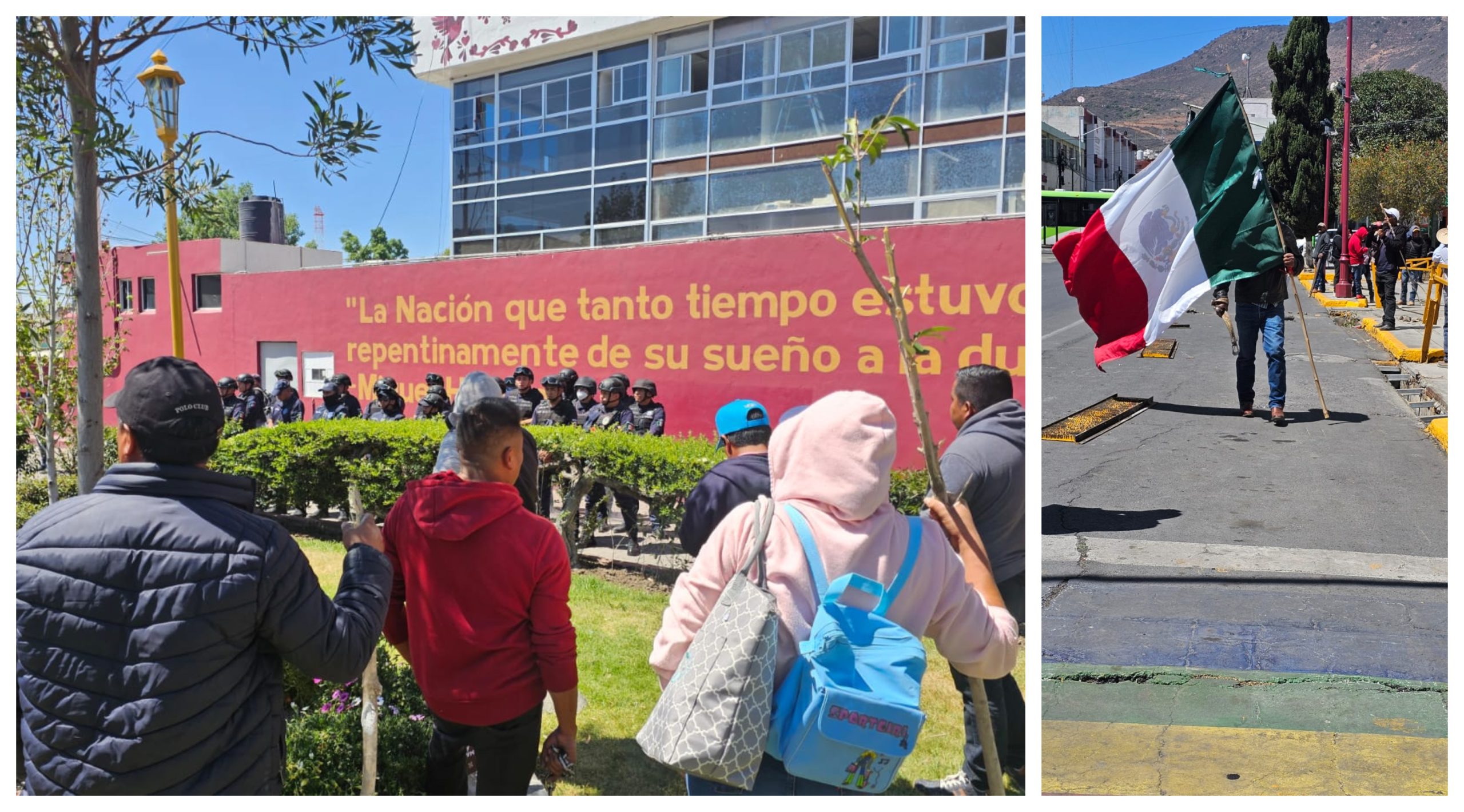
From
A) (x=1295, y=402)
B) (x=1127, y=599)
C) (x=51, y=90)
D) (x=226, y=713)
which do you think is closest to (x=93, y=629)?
(x=226, y=713)

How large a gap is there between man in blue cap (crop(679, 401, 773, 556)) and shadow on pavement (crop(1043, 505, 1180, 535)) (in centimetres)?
355

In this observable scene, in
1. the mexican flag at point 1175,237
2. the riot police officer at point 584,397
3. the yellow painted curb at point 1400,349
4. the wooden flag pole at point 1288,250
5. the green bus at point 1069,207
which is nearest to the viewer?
the mexican flag at point 1175,237

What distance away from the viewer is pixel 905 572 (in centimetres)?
218

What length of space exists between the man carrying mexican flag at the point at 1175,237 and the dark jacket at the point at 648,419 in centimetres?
414

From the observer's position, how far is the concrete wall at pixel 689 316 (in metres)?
9.22

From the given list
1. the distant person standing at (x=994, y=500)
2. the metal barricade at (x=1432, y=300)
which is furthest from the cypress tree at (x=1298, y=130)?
the distant person standing at (x=994, y=500)

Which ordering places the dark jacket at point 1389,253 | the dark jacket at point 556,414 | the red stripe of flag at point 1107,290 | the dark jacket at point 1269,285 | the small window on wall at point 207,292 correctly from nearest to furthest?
the red stripe of flag at point 1107,290 → the dark jacket at point 1269,285 → the dark jacket at point 556,414 → the dark jacket at point 1389,253 → the small window on wall at point 207,292

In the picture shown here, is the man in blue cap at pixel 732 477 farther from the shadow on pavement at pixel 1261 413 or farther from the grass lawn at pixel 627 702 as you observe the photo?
the shadow on pavement at pixel 1261 413

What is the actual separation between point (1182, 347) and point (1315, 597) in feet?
32.7

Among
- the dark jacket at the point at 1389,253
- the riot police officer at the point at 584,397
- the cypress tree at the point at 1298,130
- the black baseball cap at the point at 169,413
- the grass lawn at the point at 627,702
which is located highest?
the cypress tree at the point at 1298,130

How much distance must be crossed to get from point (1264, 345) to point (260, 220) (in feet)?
58.2

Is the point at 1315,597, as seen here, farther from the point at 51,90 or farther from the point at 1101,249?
the point at 51,90

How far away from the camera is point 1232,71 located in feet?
19.1

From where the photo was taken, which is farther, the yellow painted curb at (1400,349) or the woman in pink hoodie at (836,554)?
the yellow painted curb at (1400,349)
